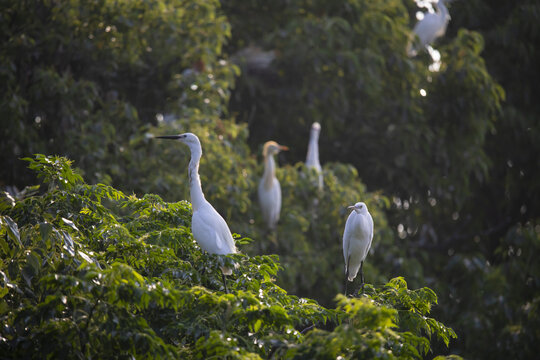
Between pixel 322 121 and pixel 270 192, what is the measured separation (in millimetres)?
1512

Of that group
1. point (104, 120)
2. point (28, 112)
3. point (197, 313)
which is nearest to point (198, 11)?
point (104, 120)

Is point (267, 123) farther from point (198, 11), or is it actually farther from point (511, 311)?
point (511, 311)

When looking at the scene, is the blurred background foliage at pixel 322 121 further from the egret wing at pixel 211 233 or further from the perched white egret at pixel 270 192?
the egret wing at pixel 211 233

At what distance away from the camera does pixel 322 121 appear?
7.39 metres

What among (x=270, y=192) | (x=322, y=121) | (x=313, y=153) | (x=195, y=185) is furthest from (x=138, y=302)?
(x=322, y=121)

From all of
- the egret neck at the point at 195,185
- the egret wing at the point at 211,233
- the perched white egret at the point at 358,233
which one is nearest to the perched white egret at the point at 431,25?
the perched white egret at the point at 358,233

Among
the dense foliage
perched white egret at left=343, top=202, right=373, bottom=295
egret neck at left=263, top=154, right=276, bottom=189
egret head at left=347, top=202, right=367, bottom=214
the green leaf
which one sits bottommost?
egret neck at left=263, top=154, right=276, bottom=189

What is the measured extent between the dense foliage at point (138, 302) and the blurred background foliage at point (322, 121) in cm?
184

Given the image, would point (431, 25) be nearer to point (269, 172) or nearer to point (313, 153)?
point (313, 153)

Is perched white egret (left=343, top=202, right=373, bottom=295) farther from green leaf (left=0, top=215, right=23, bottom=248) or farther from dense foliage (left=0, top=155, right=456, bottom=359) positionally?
green leaf (left=0, top=215, right=23, bottom=248)

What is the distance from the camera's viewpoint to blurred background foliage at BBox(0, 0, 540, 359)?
17.7 ft

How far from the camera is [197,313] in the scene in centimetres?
259

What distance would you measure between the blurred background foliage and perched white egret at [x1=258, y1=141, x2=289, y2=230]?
11 centimetres

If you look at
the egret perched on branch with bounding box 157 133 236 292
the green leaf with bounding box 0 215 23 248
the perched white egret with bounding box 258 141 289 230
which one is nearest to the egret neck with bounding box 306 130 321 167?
the perched white egret with bounding box 258 141 289 230
